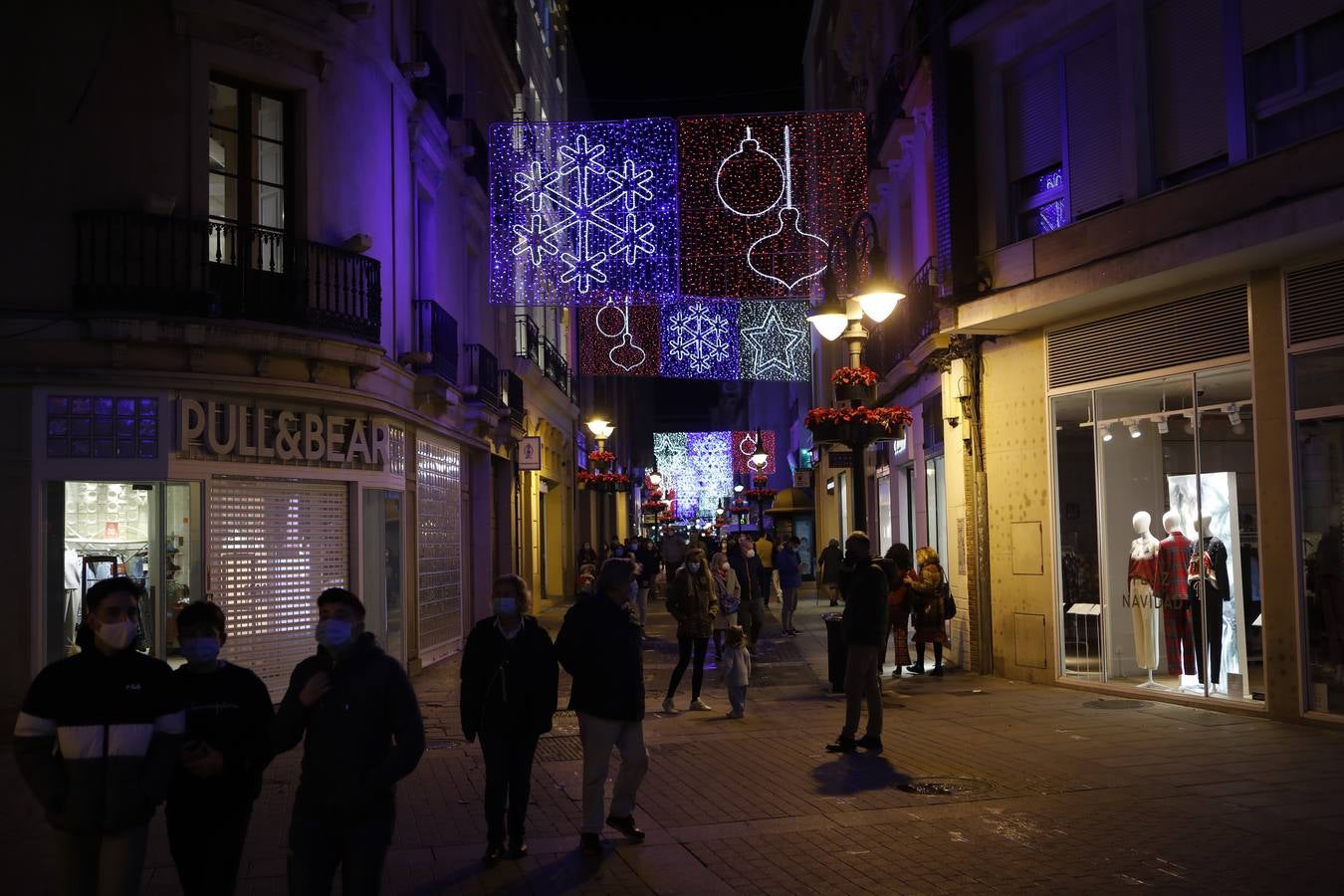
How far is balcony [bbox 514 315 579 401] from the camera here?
28.9 meters

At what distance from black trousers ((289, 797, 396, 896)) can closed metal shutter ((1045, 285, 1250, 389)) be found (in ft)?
32.9

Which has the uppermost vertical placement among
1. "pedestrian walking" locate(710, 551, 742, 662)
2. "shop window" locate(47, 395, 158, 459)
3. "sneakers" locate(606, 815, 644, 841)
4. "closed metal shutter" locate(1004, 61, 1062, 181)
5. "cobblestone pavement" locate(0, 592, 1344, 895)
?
"closed metal shutter" locate(1004, 61, 1062, 181)

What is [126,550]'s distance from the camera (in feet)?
43.6

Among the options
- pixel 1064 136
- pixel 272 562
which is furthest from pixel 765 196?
pixel 272 562

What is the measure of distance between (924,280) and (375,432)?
830 centimetres

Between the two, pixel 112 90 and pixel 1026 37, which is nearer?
pixel 112 90

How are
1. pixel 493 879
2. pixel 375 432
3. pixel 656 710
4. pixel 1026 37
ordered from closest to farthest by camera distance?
1. pixel 493 879
2. pixel 656 710
3. pixel 1026 37
4. pixel 375 432

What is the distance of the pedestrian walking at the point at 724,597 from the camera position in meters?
13.8

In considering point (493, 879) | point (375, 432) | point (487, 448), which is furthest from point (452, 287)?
point (493, 879)

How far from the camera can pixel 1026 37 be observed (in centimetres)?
1504

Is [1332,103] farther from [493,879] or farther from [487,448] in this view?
[487,448]

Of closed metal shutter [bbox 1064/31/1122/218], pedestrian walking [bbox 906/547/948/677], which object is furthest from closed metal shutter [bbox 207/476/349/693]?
closed metal shutter [bbox 1064/31/1122/218]

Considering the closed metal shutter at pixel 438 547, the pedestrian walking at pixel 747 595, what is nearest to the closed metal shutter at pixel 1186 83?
the pedestrian walking at pixel 747 595

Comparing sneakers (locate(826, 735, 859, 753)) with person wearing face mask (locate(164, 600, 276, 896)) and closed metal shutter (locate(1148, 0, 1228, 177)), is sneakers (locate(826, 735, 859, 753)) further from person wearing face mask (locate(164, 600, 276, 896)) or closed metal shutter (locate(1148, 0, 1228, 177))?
closed metal shutter (locate(1148, 0, 1228, 177))
